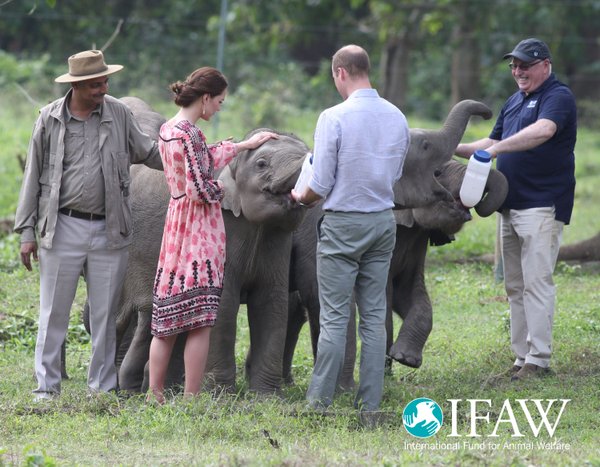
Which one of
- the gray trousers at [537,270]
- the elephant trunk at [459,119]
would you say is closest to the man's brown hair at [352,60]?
the elephant trunk at [459,119]

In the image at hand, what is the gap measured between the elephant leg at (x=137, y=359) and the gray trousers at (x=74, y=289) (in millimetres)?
486

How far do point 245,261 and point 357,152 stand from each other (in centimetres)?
127

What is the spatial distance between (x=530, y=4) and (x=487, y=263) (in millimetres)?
11973

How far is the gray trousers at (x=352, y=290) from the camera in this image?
663 centimetres

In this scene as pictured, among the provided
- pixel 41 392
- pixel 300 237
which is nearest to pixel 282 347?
pixel 300 237

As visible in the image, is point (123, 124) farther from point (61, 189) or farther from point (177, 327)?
point (177, 327)

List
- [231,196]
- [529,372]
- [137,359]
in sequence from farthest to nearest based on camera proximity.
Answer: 1. [529,372]
2. [137,359]
3. [231,196]

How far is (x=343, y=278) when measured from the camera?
6672 mm

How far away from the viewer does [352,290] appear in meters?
6.75

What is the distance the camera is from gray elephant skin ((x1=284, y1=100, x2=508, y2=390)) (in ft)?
25.3

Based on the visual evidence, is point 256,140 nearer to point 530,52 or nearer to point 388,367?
point 530,52

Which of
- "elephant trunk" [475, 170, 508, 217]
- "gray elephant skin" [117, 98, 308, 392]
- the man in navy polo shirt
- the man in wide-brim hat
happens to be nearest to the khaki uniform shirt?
the man in wide-brim hat

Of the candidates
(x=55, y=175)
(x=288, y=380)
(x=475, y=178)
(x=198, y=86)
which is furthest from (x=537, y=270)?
(x=55, y=175)

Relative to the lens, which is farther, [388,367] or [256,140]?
[388,367]
